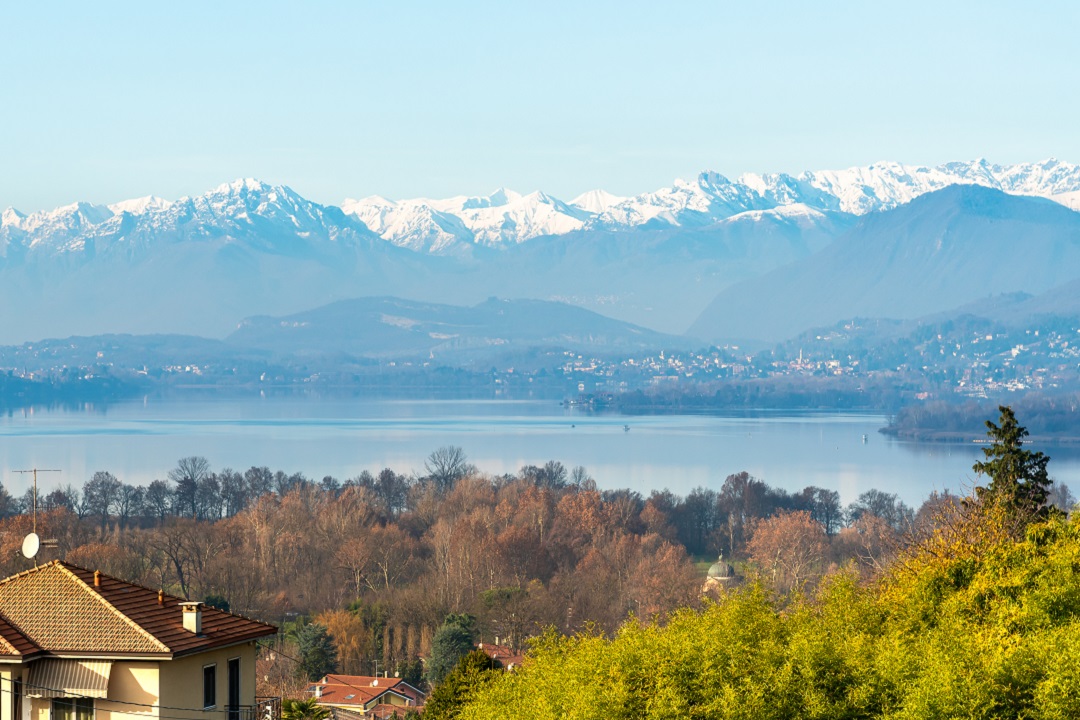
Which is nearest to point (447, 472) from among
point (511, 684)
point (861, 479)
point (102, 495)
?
point (102, 495)

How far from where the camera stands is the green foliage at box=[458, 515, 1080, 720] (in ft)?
46.0

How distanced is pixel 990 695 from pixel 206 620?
7.21 m

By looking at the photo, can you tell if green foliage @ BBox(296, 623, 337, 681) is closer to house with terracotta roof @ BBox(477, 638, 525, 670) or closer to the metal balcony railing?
house with terracotta roof @ BBox(477, 638, 525, 670)

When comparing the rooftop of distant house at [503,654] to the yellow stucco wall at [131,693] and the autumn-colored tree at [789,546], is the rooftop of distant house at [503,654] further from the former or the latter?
the yellow stucco wall at [131,693]

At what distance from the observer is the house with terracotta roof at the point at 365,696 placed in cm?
3175

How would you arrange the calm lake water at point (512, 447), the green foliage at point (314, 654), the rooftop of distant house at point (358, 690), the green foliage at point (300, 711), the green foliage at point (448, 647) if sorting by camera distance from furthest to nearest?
the calm lake water at point (512, 447), the green foliage at point (314, 654), the green foliage at point (448, 647), the rooftop of distant house at point (358, 690), the green foliage at point (300, 711)

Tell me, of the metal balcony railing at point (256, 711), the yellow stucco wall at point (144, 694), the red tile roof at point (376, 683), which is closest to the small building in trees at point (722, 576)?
the red tile roof at point (376, 683)

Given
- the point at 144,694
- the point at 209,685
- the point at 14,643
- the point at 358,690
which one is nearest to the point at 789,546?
the point at 358,690

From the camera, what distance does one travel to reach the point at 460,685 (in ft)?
69.9

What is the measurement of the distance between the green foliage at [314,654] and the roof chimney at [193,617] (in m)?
22.2

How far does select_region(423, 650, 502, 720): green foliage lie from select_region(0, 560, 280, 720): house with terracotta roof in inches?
227

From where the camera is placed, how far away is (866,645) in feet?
50.3

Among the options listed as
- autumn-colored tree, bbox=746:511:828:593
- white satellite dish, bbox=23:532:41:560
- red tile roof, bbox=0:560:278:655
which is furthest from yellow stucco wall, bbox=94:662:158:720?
autumn-colored tree, bbox=746:511:828:593

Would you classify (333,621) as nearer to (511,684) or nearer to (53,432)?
(511,684)
